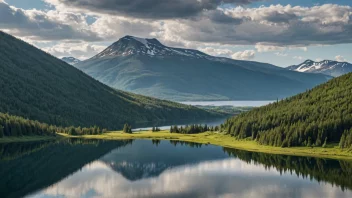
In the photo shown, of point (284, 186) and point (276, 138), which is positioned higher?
point (276, 138)

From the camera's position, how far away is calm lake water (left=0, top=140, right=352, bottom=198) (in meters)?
105

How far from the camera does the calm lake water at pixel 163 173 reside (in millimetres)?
105000

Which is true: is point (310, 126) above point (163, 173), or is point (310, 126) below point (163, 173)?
above

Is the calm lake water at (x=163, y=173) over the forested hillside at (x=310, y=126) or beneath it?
beneath

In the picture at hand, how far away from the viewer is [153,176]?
12662 centimetres

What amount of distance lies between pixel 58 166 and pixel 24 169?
1199 centimetres

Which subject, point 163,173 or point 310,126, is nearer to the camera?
point 163,173

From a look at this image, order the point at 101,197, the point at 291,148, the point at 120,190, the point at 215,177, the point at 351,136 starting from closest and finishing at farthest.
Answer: the point at 101,197, the point at 120,190, the point at 215,177, the point at 351,136, the point at 291,148

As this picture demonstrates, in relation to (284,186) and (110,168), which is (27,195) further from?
(284,186)

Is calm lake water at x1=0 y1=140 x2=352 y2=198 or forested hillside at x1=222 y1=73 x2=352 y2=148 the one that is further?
forested hillside at x1=222 y1=73 x2=352 y2=148

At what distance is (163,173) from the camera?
131 metres

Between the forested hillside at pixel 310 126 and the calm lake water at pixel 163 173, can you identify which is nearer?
the calm lake water at pixel 163 173

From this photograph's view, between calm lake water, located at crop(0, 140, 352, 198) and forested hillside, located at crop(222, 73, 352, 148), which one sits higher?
forested hillside, located at crop(222, 73, 352, 148)

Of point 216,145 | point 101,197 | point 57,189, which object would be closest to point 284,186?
point 101,197
